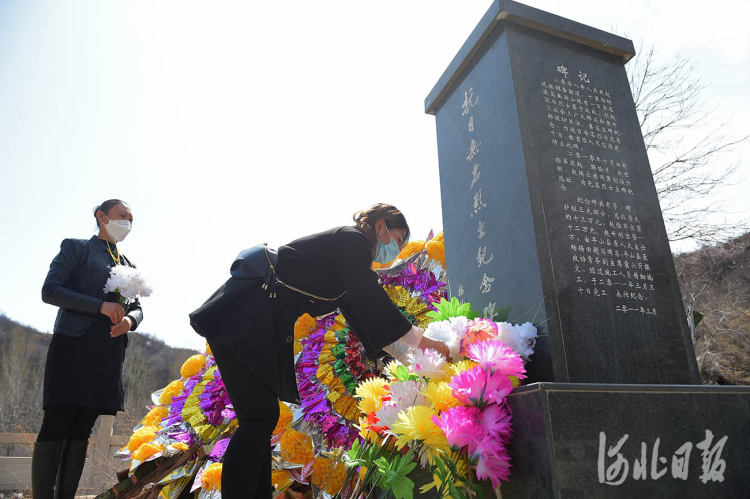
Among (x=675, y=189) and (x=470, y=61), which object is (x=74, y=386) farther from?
(x=675, y=189)

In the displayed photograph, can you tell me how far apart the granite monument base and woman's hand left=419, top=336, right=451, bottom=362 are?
0.39m

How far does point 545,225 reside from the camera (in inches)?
77.2

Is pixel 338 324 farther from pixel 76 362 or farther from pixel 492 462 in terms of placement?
pixel 492 462

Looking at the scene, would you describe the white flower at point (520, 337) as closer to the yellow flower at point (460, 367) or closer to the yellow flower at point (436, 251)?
the yellow flower at point (460, 367)

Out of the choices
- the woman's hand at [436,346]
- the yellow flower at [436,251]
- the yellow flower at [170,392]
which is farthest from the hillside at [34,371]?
the woman's hand at [436,346]

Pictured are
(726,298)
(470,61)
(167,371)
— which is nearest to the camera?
(470,61)

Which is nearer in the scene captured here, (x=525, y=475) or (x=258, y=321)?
(x=525, y=475)

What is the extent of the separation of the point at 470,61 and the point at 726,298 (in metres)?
12.6

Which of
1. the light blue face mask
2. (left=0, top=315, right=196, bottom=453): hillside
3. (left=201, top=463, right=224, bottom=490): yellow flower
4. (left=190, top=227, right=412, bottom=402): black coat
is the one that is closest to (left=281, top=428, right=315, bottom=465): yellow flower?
(left=201, top=463, right=224, bottom=490): yellow flower

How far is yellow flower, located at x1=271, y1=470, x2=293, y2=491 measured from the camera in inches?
99.0

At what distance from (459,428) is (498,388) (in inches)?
7.8

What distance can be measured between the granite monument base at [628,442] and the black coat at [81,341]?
6.31 feet

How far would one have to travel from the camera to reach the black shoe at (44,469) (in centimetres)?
204

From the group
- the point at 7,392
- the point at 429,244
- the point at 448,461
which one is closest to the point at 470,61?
the point at 429,244
